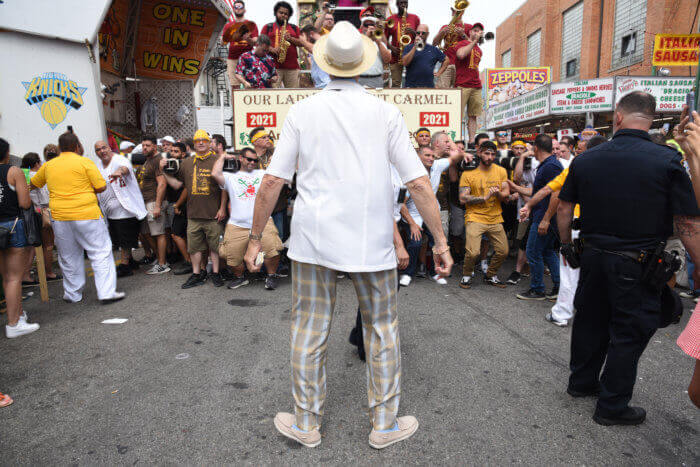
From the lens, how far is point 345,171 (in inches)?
83.4

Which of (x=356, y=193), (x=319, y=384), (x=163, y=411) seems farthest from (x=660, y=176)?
(x=163, y=411)

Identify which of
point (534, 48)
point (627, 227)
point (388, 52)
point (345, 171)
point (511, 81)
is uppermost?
point (534, 48)

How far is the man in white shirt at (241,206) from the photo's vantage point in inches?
218

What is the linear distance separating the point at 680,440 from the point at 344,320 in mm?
2855

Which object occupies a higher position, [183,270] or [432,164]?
[432,164]

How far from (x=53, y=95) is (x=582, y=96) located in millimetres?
17013

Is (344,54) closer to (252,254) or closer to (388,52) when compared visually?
(252,254)

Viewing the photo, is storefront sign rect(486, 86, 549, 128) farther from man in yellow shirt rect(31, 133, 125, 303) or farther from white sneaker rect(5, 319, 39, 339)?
white sneaker rect(5, 319, 39, 339)

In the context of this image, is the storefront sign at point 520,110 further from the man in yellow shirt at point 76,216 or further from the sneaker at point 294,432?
the sneaker at point 294,432

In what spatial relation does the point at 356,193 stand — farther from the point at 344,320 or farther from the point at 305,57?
the point at 305,57

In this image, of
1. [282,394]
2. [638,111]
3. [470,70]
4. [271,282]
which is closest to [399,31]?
[470,70]

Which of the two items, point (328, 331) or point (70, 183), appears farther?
point (70, 183)

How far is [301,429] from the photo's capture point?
7.78ft

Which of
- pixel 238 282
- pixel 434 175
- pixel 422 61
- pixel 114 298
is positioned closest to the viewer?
pixel 114 298
